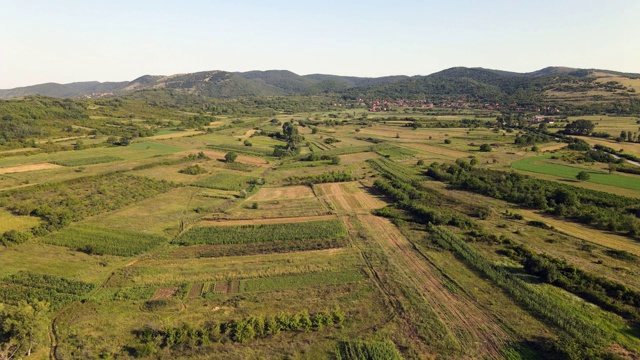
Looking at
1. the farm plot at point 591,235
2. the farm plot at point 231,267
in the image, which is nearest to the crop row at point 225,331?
the farm plot at point 231,267

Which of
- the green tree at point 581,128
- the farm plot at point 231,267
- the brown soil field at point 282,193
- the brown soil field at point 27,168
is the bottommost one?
the farm plot at point 231,267

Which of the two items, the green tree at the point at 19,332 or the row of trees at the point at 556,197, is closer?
the green tree at the point at 19,332

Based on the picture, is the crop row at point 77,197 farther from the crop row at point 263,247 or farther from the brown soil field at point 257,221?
the crop row at point 263,247

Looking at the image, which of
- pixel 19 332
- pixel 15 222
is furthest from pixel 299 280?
pixel 15 222

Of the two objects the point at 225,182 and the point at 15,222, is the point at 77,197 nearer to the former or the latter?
the point at 15,222

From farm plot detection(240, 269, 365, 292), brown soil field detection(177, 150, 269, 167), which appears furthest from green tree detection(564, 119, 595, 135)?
farm plot detection(240, 269, 365, 292)
